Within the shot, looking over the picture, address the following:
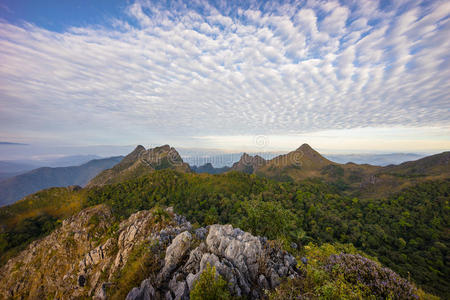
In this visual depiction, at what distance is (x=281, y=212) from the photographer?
110ft

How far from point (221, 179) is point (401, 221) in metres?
105

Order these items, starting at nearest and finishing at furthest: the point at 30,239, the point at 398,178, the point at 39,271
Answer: the point at 39,271, the point at 30,239, the point at 398,178

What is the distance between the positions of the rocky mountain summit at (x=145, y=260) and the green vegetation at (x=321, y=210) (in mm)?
18295

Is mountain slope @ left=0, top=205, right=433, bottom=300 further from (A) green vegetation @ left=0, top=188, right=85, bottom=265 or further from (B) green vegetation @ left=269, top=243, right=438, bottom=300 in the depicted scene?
(A) green vegetation @ left=0, top=188, right=85, bottom=265

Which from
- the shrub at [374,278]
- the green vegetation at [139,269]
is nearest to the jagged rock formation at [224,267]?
the green vegetation at [139,269]

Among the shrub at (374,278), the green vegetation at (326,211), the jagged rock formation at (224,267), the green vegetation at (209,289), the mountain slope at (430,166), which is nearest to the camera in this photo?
the shrub at (374,278)

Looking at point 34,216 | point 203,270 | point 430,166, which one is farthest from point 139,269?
point 430,166

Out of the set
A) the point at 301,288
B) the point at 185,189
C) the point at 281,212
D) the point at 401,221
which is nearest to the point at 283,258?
the point at 301,288

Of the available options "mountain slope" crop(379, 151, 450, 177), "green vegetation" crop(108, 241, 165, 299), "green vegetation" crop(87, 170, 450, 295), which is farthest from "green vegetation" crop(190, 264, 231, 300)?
"mountain slope" crop(379, 151, 450, 177)

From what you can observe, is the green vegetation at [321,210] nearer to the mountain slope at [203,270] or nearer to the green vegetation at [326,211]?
the green vegetation at [326,211]

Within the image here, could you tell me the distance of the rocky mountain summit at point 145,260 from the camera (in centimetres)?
1481

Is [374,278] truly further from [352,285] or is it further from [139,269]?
[139,269]

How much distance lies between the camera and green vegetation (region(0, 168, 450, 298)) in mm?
60522

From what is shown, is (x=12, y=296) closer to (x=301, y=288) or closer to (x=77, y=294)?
(x=77, y=294)
